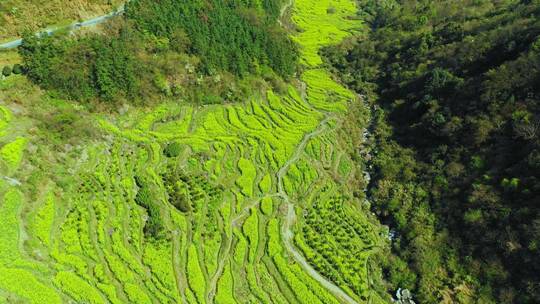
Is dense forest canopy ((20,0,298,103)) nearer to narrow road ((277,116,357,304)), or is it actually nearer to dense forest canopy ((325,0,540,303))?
narrow road ((277,116,357,304))

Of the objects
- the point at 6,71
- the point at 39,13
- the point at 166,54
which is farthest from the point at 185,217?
the point at 39,13

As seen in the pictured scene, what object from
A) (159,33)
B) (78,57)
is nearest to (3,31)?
(78,57)

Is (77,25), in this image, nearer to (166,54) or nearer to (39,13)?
(39,13)

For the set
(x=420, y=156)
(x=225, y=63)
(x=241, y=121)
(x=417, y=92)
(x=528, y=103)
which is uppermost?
(x=528, y=103)

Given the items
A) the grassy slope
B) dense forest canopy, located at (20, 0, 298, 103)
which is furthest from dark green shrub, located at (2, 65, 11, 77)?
the grassy slope

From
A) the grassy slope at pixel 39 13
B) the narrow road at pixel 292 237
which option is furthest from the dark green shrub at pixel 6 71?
the narrow road at pixel 292 237

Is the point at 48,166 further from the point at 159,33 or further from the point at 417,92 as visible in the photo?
the point at 417,92
